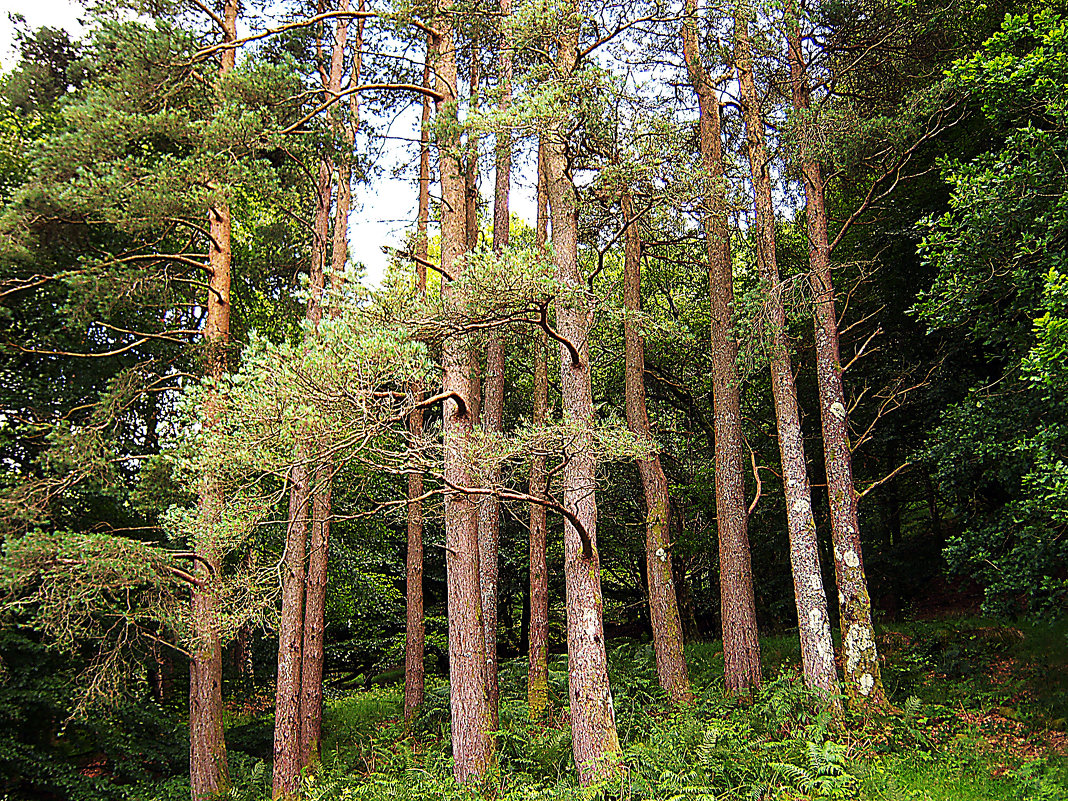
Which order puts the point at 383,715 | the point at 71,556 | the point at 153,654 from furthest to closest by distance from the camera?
1. the point at 383,715
2. the point at 153,654
3. the point at 71,556

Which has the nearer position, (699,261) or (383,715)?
(699,261)

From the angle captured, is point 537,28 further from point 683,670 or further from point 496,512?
point 683,670

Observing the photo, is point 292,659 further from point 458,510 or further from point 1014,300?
point 1014,300

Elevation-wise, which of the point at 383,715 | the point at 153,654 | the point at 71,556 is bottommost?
the point at 383,715

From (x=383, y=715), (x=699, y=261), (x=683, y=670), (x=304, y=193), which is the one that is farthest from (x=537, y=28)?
(x=383, y=715)

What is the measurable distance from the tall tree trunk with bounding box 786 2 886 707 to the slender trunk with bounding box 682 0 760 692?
1.29 m

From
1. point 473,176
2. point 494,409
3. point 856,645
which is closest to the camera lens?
point 856,645

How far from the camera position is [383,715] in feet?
40.2

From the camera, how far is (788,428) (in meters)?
8.84

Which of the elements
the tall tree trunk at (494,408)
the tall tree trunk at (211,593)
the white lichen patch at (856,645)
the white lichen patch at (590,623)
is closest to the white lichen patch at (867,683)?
the white lichen patch at (856,645)

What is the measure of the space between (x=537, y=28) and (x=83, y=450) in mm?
7276

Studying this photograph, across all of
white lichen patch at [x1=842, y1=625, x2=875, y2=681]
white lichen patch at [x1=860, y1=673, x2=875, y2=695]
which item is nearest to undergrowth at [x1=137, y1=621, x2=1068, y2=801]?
white lichen patch at [x1=860, y1=673, x2=875, y2=695]

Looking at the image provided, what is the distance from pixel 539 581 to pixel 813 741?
4.79 m

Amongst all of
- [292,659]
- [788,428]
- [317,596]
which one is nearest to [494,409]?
[317,596]
